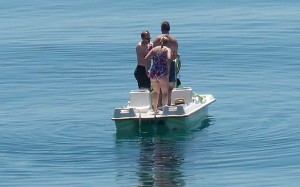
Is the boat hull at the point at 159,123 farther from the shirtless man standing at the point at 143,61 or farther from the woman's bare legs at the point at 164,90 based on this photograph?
the shirtless man standing at the point at 143,61

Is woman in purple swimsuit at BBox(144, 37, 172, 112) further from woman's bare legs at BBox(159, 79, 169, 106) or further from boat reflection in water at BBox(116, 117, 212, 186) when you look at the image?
boat reflection in water at BBox(116, 117, 212, 186)

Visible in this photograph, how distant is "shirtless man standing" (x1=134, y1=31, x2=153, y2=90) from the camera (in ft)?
101

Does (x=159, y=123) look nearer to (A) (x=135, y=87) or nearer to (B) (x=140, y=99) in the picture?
(B) (x=140, y=99)

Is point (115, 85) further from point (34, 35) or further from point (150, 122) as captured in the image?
point (34, 35)

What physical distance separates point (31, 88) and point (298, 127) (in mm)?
10123

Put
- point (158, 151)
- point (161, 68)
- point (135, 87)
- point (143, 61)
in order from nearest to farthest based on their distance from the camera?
1. point (158, 151)
2. point (161, 68)
3. point (143, 61)
4. point (135, 87)

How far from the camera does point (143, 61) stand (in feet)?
102

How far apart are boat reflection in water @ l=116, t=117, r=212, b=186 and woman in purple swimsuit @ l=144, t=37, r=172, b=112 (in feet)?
2.22

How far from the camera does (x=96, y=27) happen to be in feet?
172

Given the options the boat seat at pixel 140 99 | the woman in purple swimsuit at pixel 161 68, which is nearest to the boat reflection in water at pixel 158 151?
the woman in purple swimsuit at pixel 161 68

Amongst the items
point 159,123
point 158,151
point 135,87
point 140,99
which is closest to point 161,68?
point 140,99

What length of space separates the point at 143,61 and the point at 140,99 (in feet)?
3.24

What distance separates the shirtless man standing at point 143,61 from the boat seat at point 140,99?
0.67 m

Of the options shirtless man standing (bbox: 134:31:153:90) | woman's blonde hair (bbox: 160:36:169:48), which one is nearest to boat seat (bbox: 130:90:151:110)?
shirtless man standing (bbox: 134:31:153:90)
